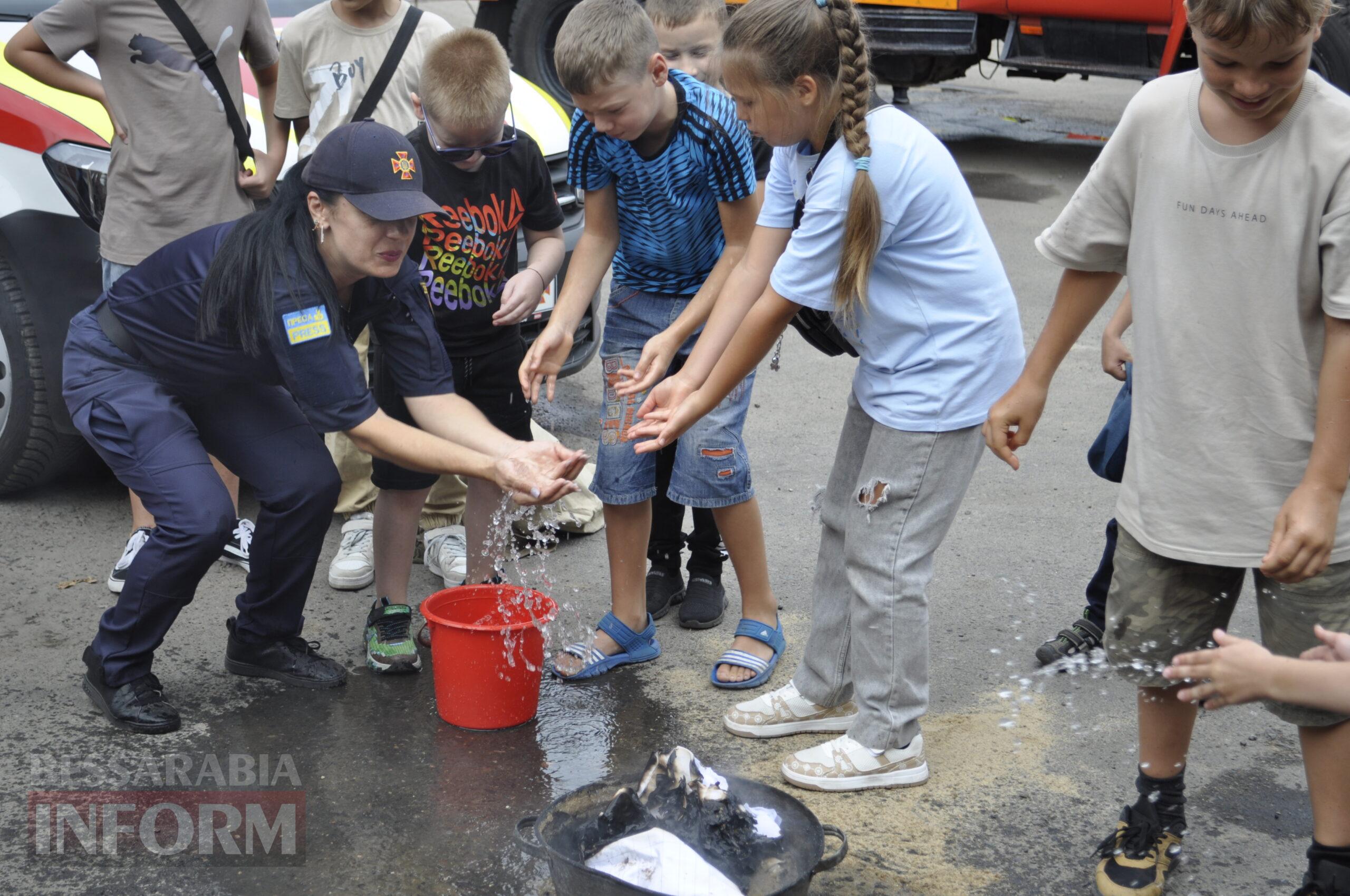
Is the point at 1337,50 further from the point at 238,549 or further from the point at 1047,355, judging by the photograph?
the point at 238,549

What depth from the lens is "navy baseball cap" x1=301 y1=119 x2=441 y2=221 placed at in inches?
113

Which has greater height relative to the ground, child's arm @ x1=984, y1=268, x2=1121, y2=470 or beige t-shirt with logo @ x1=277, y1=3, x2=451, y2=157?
beige t-shirt with logo @ x1=277, y1=3, x2=451, y2=157

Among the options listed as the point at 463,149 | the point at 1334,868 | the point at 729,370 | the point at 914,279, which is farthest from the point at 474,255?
the point at 1334,868

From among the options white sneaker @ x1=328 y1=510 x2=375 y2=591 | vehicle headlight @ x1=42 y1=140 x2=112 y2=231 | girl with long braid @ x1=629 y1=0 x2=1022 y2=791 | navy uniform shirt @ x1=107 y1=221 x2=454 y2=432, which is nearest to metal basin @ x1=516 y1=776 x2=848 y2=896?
girl with long braid @ x1=629 y1=0 x2=1022 y2=791

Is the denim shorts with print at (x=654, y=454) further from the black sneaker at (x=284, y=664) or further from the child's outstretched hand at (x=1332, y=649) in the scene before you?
the child's outstretched hand at (x=1332, y=649)

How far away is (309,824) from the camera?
9.48 ft

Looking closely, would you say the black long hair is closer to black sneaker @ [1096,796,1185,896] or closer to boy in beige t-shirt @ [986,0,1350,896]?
boy in beige t-shirt @ [986,0,1350,896]

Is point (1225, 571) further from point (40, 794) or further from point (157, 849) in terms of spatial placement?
point (40, 794)

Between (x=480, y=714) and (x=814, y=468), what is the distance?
2.14 metres

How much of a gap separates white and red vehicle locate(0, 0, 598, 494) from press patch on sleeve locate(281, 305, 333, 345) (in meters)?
1.54

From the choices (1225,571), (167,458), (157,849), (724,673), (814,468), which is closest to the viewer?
(1225,571)

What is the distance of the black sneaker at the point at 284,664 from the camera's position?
3484 mm

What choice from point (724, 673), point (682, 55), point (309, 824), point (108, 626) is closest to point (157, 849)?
point (309, 824)

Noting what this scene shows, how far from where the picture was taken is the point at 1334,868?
245cm
